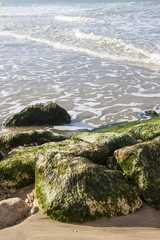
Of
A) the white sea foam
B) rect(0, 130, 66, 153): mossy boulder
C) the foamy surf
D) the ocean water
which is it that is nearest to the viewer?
rect(0, 130, 66, 153): mossy boulder

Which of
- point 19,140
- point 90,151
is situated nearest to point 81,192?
point 90,151

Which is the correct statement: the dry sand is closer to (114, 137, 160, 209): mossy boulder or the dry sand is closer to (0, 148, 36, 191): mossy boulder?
(114, 137, 160, 209): mossy boulder

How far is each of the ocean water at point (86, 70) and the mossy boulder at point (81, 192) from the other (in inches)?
124

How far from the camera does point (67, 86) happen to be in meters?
9.37

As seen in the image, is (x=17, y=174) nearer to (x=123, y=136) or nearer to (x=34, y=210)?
(x=34, y=210)

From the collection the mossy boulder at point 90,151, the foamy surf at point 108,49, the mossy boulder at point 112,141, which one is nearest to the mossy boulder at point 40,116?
the mossy boulder at point 112,141

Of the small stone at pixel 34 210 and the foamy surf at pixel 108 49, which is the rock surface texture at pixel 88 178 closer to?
the small stone at pixel 34 210

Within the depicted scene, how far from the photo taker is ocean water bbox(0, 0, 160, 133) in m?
7.73

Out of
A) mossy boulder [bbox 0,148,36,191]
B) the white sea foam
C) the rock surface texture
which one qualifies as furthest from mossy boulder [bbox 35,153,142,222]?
the white sea foam

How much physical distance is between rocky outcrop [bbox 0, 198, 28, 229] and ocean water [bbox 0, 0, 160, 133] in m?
3.47

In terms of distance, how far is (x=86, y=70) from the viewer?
1094 centimetres

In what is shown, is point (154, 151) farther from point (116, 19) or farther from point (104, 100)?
point (116, 19)

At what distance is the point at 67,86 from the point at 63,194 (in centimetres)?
638

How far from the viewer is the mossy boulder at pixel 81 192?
10.5 ft
